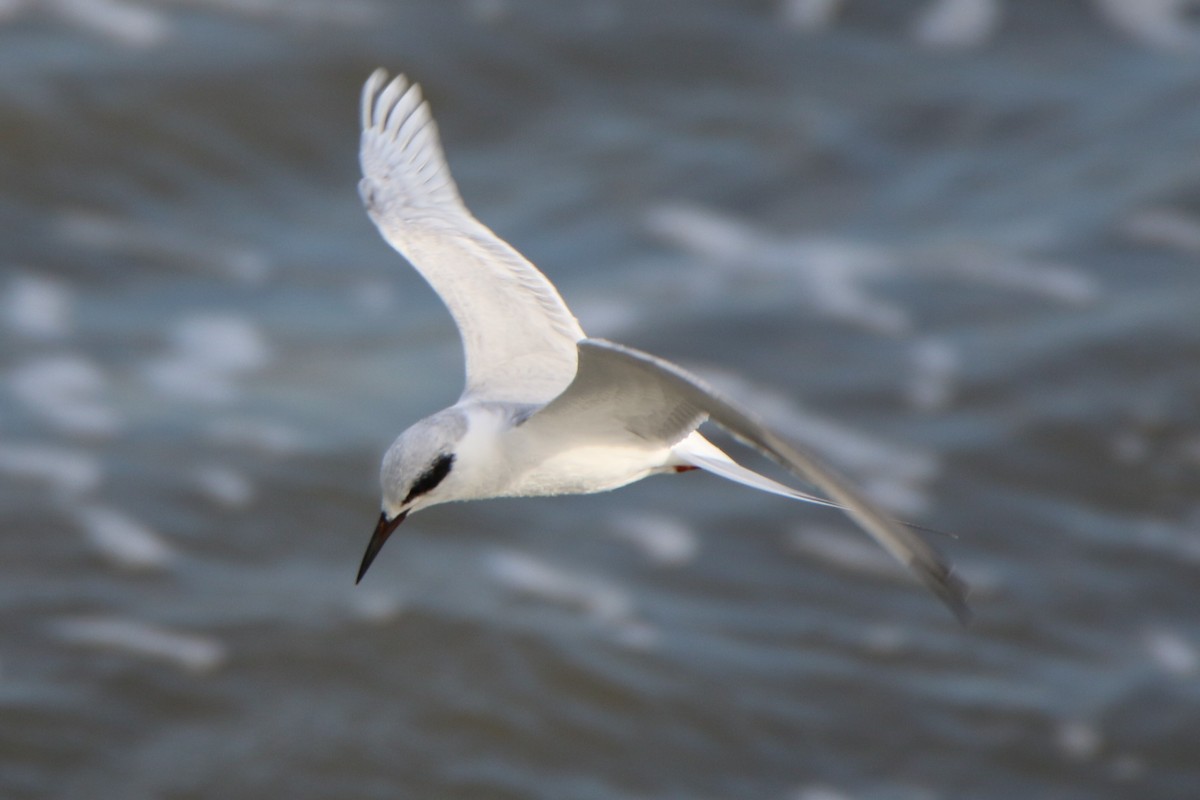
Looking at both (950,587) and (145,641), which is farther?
(145,641)

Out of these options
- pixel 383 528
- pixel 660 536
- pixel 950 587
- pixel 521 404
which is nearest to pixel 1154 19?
pixel 660 536

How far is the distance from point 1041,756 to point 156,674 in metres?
4.04

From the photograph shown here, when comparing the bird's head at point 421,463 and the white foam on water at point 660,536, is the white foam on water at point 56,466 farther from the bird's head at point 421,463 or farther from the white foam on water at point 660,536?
the bird's head at point 421,463

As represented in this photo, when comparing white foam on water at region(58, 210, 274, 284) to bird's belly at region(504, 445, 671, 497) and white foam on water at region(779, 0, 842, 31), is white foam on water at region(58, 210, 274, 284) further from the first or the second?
bird's belly at region(504, 445, 671, 497)

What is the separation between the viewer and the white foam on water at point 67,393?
955cm

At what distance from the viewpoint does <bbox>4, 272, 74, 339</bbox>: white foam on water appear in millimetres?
10352

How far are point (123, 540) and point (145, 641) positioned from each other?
33.6 inches

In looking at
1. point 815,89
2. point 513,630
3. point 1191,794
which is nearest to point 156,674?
point 513,630

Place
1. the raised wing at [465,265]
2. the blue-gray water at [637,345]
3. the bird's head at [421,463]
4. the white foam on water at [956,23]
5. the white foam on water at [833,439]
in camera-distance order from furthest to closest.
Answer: the white foam on water at [956,23]
the white foam on water at [833,439]
the blue-gray water at [637,345]
the raised wing at [465,265]
the bird's head at [421,463]

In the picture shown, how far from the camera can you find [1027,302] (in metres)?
10.8

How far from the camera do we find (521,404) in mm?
4375

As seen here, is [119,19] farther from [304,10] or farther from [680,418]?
[680,418]

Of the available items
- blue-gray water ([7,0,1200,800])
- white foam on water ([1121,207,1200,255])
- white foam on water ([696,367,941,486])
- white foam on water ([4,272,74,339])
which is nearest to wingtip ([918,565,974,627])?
blue-gray water ([7,0,1200,800])

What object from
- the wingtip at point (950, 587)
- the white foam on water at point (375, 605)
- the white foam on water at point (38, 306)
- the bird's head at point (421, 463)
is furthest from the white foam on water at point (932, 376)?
the wingtip at point (950, 587)
